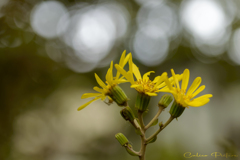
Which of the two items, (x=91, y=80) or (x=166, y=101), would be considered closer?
(x=166, y=101)

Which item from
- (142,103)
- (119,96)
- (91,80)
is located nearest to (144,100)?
(142,103)

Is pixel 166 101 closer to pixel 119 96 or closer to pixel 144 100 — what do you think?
pixel 144 100

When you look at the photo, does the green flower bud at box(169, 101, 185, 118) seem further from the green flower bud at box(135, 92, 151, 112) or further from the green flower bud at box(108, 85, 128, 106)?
the green flower bud at box(108, 85, 128, 106)

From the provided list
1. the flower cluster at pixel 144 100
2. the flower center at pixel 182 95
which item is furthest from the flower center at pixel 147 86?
the flower center at pixel 182 95

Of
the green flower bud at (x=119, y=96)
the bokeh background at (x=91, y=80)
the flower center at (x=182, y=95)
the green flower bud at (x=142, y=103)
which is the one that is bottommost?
the bokeh background at (x=91, y=80)

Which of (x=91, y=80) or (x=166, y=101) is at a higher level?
(x=166, y=101)

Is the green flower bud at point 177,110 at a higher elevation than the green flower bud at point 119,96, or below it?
higher

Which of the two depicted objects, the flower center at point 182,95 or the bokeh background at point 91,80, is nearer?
the flower center at point 182,95

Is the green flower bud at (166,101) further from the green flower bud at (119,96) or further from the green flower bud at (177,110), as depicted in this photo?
the green flower bud at (119,96)

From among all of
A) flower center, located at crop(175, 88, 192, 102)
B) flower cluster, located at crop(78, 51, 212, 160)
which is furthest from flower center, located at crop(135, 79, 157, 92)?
flower center, located at crop(175, 88, 192, 102)

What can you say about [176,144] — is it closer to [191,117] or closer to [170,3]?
[191,117]

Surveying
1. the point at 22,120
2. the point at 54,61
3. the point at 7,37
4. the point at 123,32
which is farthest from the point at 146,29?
the point at 22,120
